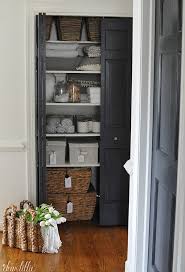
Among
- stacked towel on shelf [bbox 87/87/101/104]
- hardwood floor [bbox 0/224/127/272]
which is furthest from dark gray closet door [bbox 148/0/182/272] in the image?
stacked towel on shelf [bbox 87/87/101/104]

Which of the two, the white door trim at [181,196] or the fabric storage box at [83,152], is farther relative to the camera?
the fabric storage box at [83,152]

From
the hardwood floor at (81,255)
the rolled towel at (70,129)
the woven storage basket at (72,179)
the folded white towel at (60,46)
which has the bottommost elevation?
the hardwood floor at (81,255)

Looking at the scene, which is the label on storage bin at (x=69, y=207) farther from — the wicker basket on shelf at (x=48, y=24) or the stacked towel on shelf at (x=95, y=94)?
the wicker basket on shelf at (x=48, y=24)

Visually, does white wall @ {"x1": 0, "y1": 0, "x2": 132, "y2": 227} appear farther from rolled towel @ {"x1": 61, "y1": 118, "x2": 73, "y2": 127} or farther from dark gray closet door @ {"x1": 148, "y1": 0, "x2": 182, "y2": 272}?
dark gray closet door @ {"x1": 148, "y1": 0, "x2": 182, "y2": 272}

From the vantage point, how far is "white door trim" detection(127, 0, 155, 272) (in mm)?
2594

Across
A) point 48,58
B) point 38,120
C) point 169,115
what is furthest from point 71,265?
point 48,58

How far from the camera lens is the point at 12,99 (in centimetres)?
393

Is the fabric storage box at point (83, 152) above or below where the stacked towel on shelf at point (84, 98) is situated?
below

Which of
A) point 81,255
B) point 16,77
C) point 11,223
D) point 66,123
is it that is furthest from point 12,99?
point 81,255

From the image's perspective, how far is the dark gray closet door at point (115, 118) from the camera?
396cm

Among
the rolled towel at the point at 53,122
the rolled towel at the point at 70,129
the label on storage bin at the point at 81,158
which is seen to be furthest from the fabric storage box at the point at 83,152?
the rolled towel at the point at 53,122

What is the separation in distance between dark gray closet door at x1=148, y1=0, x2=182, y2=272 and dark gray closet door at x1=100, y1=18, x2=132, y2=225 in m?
1.43

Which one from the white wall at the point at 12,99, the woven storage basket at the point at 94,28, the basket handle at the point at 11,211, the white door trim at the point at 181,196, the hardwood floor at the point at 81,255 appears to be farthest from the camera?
the woven storage basket at the point at 94,28

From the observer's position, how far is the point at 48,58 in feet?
13.6
